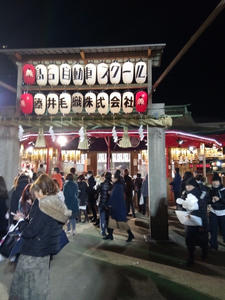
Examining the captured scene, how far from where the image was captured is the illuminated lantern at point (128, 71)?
843 centimetres

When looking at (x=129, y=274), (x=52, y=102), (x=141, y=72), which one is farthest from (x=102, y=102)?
(x=129, y=274)

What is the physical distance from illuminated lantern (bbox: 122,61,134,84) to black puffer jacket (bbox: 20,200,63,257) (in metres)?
6.87

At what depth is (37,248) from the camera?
9.37 feet

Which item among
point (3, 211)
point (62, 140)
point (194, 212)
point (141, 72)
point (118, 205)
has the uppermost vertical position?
point (141, 72)

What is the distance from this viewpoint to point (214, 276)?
4.85 metres

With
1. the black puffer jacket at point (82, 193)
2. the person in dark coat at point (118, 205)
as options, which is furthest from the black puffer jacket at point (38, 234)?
the black puffer jacket at point (82, 193)

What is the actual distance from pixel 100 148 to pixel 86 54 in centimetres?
741

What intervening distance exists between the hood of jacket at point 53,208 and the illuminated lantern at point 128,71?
6.68 m

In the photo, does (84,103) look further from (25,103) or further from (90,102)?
(25,103)

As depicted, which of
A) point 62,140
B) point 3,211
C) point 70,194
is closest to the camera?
point 3,211

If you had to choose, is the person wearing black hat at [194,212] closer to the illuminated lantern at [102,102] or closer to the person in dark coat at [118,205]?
the person in dark coat at [118,205]

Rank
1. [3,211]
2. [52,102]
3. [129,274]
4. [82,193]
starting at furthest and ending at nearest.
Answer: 1. [82,193]
2. [52,102]
3. [3,211]
4. [129,274]

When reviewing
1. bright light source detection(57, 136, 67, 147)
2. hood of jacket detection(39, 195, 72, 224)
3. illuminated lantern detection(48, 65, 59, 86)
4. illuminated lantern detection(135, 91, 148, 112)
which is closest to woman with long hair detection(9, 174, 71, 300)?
hood of jacket detection(39, 195, 72, 224)

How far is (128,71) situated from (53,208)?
6991mm
